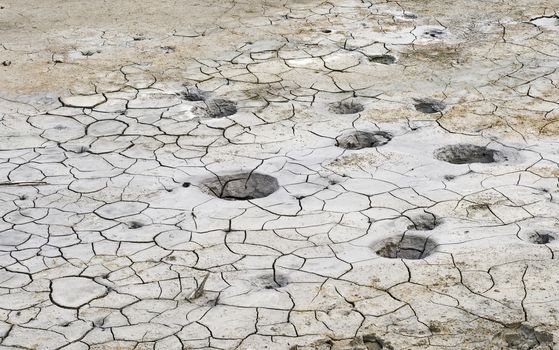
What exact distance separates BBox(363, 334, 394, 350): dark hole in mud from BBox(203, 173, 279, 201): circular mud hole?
180 cm

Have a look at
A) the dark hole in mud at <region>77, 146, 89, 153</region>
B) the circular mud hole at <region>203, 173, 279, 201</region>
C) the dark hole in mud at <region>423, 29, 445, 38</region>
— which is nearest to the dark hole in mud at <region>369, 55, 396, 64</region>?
the dark hole in mud at <region>423, 29, 445, 38</region>

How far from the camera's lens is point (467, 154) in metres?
7.42

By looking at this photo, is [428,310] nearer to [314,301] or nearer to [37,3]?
[314,301]

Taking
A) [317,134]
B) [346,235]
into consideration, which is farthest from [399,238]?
[317,134]

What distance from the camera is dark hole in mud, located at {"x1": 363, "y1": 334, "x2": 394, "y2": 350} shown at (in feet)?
17.3

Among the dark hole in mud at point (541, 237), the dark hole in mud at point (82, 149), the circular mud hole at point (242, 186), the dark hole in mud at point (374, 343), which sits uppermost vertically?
the dark hole in mud at point (541, 237)

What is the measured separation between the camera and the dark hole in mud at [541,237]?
6250 mm

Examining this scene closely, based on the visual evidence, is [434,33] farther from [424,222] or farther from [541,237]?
[541,237]

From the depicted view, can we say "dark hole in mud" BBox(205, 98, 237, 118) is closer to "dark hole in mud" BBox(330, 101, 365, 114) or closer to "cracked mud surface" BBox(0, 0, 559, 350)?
"cracked mud surface" BBox(0, 0, 559, 350)

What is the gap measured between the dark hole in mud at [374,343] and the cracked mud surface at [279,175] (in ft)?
0.05

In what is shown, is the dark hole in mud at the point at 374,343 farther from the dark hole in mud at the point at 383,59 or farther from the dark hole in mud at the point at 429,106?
the dark hole in mud at the point at 383,59

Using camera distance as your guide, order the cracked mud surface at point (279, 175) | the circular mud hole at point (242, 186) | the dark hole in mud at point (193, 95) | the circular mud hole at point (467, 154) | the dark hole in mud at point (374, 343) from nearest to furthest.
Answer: the dark hole in mud at point (374, 343)
the cracked mud surface at point (279, 175)
the circular mud hole at point (242, 186)
the circular mud hole at point (467, 154)
the dark hole in mud at point (193, 95)

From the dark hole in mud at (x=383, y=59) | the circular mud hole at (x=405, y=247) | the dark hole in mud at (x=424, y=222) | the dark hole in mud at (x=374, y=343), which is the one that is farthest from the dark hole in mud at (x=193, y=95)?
the dark hole in mud at (x=374, y=343)

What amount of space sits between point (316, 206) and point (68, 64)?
312cm
